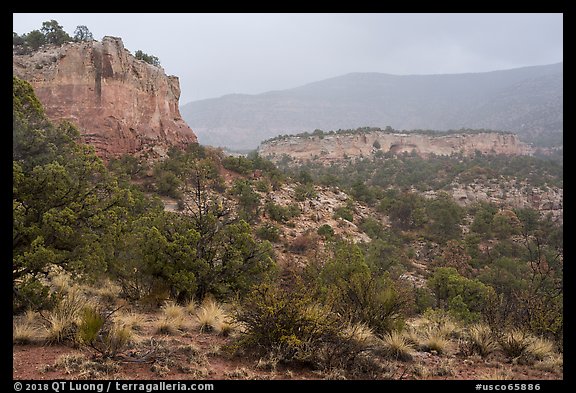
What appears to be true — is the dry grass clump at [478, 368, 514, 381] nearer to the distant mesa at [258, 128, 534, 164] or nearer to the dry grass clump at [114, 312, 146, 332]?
the dry grass clump at [114, 312, 146, 332]

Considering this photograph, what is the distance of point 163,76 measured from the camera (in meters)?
30.9

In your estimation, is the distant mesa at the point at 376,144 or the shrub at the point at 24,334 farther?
the distant mesa at the point at 376,144

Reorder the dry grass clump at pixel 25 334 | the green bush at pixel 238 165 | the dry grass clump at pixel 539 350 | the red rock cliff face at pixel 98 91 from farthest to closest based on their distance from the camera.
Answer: the green bush at pixel 238 165, the red rock cliff face at pixel 98 91, the dry grass clump at pixel 539 350, the dry grass clump at pixel 25 334

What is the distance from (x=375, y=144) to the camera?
67.0 m

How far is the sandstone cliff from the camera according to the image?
6203 cm

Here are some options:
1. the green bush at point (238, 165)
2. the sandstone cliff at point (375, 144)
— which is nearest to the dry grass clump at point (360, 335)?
the green bush at point (238, 165)

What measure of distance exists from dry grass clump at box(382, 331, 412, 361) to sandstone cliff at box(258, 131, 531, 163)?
54.2m

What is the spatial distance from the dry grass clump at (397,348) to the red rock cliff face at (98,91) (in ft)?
75.4

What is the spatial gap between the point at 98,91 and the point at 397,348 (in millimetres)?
25452

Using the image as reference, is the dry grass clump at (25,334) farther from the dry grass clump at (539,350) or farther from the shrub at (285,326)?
the dry grass clump at (539,350)

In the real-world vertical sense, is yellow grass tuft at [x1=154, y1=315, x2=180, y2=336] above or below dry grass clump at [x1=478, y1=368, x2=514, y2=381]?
above

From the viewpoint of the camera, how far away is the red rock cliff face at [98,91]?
2430 cm

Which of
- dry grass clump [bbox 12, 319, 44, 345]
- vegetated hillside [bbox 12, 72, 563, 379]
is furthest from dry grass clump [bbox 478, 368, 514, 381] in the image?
dry grass clump [bbox 12, 319, 44, 345]

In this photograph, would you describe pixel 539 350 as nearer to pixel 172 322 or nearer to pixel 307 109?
pixel 172 322
